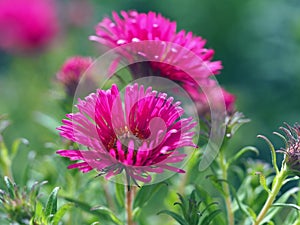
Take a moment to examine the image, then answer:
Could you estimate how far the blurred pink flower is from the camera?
1762 mm

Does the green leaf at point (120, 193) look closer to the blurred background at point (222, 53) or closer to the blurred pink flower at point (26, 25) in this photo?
the blurred background at point (222, 53)

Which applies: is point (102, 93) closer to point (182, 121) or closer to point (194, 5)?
point (182, 121)

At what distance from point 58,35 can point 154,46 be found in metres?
1.37

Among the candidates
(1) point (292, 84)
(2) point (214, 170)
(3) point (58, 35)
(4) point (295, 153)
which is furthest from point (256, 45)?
(4) point (295, 153)

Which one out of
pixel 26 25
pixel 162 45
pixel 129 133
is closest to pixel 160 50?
pixel 162 45

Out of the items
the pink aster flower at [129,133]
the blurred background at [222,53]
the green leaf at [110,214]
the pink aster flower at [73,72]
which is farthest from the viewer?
the blurred background at [222,53]

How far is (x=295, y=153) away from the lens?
548 millimetres

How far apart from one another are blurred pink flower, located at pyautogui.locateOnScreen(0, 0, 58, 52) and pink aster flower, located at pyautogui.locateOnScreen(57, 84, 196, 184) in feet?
4.21

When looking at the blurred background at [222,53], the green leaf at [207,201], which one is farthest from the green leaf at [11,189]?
the blurred background at [222,53]

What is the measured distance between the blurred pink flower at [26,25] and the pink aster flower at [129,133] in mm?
1285

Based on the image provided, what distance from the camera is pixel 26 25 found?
1.81 metres

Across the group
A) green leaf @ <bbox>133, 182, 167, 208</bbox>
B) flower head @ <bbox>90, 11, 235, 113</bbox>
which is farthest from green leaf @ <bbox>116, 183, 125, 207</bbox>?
flower head @ <bbox>90, 11, 235, 113</bbox>

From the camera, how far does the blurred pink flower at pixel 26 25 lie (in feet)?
5.78

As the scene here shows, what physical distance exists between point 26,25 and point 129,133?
4.37 feet
